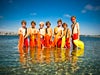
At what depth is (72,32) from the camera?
36.7ft

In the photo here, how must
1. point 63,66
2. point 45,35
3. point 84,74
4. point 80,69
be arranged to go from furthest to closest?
point 45,35
point 63,66
point 80,69
point 84,74

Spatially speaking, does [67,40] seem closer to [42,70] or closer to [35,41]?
[35,41]

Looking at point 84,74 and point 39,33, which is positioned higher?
point 39,33

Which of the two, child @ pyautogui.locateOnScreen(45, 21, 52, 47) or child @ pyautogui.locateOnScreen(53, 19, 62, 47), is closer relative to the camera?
child @ pyautogui.locateOnScreen(53, 19, 62, 47)

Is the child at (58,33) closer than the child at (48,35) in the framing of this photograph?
Yes

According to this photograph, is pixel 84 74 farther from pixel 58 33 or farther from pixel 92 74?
pixel 58 33

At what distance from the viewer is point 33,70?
5512 millimetres

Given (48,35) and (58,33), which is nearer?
(58,33)

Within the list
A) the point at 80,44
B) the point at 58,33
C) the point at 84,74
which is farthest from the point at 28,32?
the point at 84,74

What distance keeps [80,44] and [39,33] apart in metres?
2.00

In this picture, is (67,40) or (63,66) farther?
(67,40)

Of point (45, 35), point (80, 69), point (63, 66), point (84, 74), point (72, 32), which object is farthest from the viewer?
point (45, 35)

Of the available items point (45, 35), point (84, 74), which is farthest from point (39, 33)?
point (84, 74)

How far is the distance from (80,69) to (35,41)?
6.59 meters
